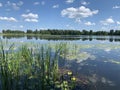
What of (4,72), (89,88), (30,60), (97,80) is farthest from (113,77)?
(4,72)

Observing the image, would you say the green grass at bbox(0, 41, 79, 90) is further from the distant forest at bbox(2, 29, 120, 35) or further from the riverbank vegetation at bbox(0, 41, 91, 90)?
the distant forest at bbox(2, 29, 120, 35)

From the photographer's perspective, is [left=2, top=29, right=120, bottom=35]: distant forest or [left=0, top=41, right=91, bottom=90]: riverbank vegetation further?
[left=2, top=29, right=120, bottom=35]: distant forest

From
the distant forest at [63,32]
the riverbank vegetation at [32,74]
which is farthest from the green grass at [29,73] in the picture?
the distant forest at [63,32]

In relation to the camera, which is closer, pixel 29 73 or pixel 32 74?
pixel 29 73

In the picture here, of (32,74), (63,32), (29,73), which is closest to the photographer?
(29,73)

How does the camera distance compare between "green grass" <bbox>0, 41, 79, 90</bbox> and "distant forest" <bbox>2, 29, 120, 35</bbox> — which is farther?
"distant forest" <bbox>2, 29, 120, 35</bbox>

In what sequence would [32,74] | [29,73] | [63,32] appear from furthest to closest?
[63,32] < [32,74] < [29,73]

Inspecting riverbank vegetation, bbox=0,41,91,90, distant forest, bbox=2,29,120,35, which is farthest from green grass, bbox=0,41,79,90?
distant forest, bbox=2,29,120,35

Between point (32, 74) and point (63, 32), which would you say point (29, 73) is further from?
point (63, 32)

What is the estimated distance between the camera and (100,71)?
1017cm

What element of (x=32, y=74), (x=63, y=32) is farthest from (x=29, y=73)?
(x=63, y=32)

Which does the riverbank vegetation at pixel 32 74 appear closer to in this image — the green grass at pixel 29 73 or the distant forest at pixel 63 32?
the green grass at pixel 29 73

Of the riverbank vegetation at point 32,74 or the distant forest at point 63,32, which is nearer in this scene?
the riverbank vegetation at point 32,74

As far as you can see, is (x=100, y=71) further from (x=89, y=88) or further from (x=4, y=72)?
(x=4, y=72)
